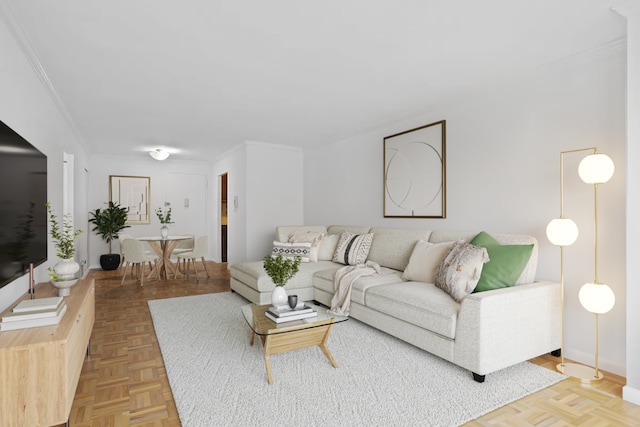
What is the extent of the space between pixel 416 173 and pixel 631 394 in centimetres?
279

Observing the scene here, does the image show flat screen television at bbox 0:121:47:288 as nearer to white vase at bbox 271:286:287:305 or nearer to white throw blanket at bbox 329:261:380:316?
white vase at bbox 271:286:287:305

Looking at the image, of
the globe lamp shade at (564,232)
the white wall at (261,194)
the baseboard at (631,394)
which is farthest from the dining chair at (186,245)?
the baseboard at (631,394)

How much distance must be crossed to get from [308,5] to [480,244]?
7.61 ft

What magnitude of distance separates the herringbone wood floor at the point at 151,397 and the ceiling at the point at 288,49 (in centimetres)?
238

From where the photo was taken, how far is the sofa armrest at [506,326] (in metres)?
2.40

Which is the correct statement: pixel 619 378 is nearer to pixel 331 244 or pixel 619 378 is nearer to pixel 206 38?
pixel 331 244

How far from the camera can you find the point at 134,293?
509 cm

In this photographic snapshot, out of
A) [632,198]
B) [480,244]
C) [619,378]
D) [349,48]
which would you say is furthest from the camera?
[480,244]

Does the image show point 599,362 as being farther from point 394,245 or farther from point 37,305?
point 37,305

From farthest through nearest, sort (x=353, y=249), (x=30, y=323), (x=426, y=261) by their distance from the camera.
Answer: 1. (x=353, y=249)
2. (x=426, y=261)
3. (x=30, y=323)

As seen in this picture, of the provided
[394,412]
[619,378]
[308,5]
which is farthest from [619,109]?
[394,412]

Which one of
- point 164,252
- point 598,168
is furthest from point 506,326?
point 164,252

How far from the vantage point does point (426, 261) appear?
343 centimetres

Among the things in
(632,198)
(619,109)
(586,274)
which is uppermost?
(619,109)
